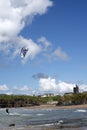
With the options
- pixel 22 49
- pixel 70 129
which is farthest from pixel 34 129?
pixel 22 49

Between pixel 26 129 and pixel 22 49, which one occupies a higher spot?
pixel 22 49

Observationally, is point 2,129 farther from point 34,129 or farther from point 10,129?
point 34,129

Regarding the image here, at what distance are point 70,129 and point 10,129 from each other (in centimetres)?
910

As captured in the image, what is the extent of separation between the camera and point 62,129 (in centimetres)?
5541

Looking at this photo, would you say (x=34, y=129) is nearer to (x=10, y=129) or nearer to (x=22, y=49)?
(x=10, y=129)

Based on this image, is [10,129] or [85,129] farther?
[10,129]

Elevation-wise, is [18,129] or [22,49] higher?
[22,49]

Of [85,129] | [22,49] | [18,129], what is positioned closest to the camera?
[22,49]

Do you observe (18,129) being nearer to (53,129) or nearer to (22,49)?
(53,129)

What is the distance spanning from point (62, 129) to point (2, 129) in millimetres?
9155

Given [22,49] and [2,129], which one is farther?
[2,129]

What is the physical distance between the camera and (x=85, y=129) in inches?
2120

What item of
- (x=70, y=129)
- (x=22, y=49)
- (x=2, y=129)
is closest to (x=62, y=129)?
(x=70, y=129)

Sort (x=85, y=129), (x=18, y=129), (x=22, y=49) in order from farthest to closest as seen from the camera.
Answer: (x=18, y=129)
(x=85, y=129)
(x=22, y=49)
